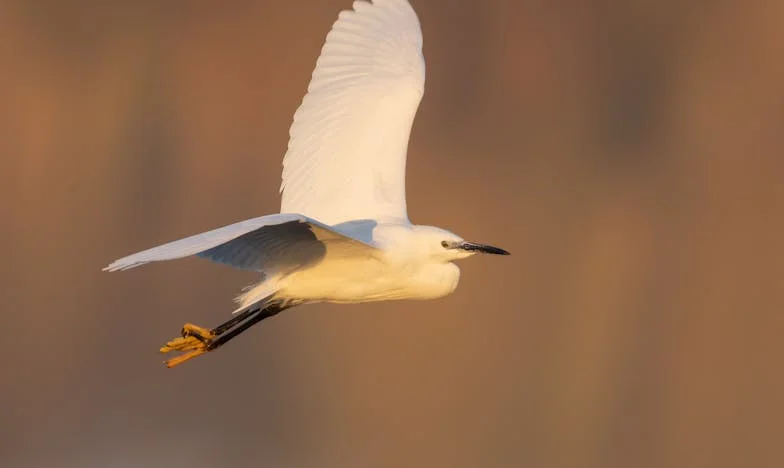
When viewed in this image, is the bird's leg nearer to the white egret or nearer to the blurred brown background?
the white egret

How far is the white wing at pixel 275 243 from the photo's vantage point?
355 cm

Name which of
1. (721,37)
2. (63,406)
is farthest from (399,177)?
(721,37)

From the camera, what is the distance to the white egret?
430 centimetres

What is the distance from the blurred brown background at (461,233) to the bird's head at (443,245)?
357 centimetres

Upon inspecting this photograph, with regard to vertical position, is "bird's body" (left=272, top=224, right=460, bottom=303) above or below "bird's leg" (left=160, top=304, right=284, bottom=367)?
above

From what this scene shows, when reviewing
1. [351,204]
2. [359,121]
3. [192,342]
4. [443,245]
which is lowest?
[192,342]

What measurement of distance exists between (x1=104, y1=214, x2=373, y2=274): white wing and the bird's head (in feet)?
0.62

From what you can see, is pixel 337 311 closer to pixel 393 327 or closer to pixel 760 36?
pixel 393 327

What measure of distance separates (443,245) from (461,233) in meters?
3.93

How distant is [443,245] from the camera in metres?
4.38

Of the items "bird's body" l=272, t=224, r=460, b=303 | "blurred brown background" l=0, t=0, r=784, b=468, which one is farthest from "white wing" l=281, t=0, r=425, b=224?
"blurred brown background" l=0, t=0, r=784, b=468

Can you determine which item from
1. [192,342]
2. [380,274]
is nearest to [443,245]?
[380,274]

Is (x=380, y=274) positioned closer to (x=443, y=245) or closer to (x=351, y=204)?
(x=443, y=245)

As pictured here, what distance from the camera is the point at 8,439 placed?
8406mm
